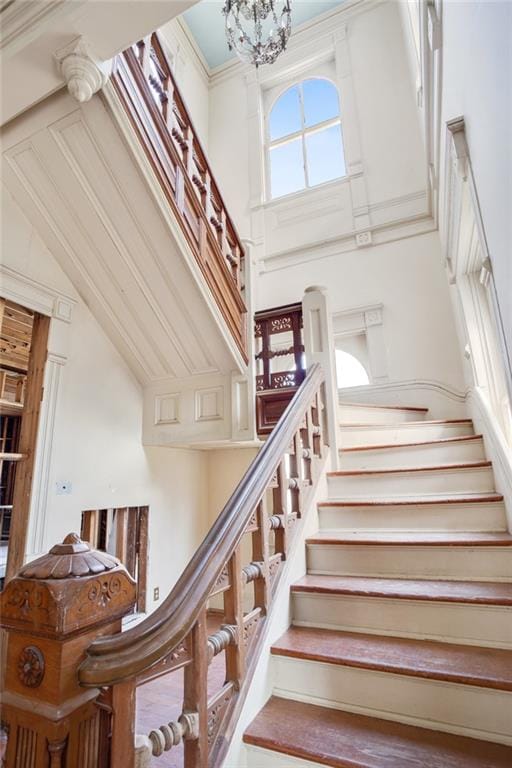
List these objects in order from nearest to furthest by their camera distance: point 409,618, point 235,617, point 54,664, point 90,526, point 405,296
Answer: point 54,664 → point 235,617 → point 409,618 → point 90,526 → point 405,296

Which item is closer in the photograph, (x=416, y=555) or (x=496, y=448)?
(x=416, y=555)

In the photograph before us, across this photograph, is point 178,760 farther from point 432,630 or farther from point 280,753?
point 432,630

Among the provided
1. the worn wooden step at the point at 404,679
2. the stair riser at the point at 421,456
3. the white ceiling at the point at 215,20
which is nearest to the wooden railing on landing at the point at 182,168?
the stair riser at the point at 421,456

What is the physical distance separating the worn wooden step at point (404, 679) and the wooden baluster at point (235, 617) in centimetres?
23

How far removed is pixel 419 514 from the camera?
6.10 feet

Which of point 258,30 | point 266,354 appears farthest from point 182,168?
point 258,30

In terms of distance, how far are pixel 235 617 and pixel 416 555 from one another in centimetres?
84

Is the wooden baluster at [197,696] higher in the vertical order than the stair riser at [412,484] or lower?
lower

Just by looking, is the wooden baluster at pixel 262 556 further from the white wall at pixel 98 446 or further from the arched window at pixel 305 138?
the arched window at pixel 305 138

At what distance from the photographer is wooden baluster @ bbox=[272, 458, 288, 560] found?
5.44 feet

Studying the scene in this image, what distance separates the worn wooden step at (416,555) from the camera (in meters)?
1.55

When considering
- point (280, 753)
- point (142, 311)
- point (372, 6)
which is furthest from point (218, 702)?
point (372, 6)

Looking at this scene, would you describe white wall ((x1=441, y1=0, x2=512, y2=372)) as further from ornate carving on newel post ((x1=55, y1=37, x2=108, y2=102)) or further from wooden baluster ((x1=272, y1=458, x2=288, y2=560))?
ornate carving on newel post ((x1=55, y1=37, x2=108, y2=102))

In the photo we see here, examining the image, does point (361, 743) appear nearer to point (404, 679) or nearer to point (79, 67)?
point (404, 679)
